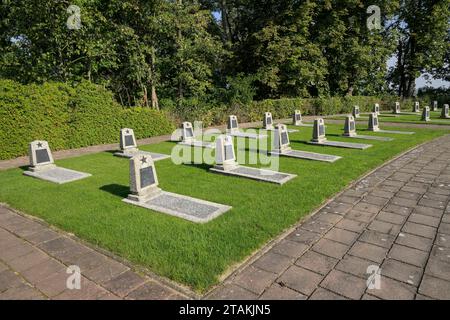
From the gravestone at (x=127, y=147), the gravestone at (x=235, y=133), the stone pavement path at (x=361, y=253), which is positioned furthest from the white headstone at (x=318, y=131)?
the gravestone at (x=127, y=147)

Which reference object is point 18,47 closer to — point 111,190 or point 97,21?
point 97,21

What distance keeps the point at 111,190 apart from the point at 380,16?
34544mm

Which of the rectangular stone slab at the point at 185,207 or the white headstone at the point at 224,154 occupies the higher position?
the white headstone at the point at 224,154

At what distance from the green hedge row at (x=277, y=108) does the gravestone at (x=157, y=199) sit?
467 inches

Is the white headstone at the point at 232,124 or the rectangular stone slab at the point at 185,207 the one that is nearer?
the rectangular stone slab at the point at 185,207

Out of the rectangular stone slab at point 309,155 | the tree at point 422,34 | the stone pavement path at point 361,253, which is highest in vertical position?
the tree at point 422,34

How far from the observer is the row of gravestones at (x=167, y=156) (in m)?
5.68

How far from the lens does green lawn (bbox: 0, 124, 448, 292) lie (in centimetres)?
397

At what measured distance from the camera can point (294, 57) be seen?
995 inches

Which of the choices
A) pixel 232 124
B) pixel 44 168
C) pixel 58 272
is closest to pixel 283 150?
pixel 232 124

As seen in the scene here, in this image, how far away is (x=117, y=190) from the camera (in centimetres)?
687

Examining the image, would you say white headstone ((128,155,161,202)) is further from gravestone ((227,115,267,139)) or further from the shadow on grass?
gravestone ((227,115,267,139))

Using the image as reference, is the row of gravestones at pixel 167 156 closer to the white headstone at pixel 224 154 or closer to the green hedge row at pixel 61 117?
the white headstone at pixel 224 154

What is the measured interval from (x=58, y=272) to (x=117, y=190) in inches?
130
